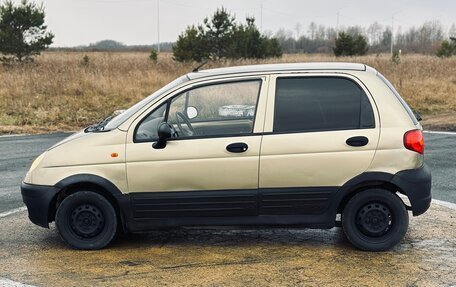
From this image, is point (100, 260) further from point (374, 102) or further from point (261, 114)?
point (374, 102)

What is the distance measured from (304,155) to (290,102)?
0.54 m

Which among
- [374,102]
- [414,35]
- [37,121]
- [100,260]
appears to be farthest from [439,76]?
[414,35]

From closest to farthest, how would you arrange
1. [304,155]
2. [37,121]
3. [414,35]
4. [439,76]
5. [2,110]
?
[304,155], [37,121], [2,110], [439,76], [414,35]

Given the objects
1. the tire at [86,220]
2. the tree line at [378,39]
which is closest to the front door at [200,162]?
the tire at [86,220]

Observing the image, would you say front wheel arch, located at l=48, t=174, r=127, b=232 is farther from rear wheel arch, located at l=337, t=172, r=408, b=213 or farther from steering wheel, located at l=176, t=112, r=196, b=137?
rear wheel arch, located at l=337, t=172, r=408, b=213

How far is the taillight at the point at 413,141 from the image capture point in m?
4.82

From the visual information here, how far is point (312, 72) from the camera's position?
5.03m

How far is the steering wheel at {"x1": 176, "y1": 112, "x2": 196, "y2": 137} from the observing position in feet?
16.4

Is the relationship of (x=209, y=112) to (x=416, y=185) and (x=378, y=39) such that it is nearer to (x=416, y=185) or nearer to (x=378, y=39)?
(x=416, y=185)

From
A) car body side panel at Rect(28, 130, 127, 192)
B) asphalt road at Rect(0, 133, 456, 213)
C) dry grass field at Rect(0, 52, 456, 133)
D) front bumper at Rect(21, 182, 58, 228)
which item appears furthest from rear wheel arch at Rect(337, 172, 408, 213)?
dry grass field at Rect(0, 52, 456, 133)

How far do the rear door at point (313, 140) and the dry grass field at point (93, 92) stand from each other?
35.3ft

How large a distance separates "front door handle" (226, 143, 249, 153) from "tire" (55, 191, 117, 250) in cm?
128

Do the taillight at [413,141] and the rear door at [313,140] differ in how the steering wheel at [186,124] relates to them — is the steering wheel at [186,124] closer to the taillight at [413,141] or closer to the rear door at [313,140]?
the rear door at [313,140]

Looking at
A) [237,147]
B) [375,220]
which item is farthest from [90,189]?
[375,220]
